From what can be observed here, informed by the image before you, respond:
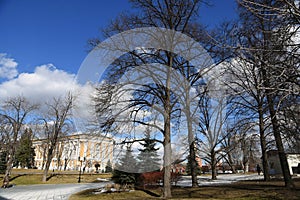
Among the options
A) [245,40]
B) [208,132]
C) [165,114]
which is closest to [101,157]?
[165,114]

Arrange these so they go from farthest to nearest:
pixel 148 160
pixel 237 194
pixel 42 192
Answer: pixel 148 160 < pixel 42 192 < pixel 237 194

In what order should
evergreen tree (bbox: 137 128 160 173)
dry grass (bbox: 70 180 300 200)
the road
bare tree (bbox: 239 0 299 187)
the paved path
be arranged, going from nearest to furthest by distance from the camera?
1. bare tree (bbox: 239 0 299 187)
2. dry grass (bbox: 70 180 300 200)
3. the paved path
4. the road
5. evergreen tree (bbox: 137 128 160 173)

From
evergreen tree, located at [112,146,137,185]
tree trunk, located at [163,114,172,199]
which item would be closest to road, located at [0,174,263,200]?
evergreen tree, located at [112,146,137,185]

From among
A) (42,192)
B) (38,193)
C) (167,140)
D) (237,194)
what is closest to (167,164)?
(167,140)

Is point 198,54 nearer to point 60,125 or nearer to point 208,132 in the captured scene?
point 208,132

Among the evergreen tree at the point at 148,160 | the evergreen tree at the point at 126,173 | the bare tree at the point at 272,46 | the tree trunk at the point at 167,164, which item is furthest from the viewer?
A: the evergreen tree at the point at 148,160

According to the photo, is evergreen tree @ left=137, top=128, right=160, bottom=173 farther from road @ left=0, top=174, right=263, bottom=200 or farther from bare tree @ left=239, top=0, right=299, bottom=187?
bare tree @ left=239, top=0, right=299, bottom=187

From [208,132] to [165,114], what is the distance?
36.5 feet

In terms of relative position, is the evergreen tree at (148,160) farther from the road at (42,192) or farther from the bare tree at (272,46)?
the bare tree at (272,46)

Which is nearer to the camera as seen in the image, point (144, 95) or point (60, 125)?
point (144, 95)

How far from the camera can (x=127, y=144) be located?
448 inches

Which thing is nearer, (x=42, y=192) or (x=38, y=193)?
(x=38, y=193)

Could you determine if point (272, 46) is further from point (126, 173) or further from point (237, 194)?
point (126, 173)

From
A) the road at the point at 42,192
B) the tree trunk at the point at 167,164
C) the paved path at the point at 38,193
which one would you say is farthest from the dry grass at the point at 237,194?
the road at the point at 42,192
